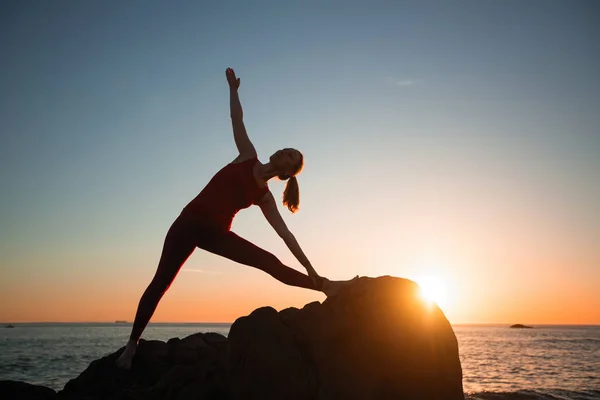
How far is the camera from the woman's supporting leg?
20.5 ft

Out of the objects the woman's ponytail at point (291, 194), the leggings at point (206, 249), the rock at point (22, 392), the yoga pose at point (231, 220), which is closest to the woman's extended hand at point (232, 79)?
the yoga pose at point (231, 220)

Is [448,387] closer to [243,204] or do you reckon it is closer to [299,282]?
[299,282]

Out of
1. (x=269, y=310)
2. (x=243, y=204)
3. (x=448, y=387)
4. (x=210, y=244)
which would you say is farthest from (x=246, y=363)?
(x=448, y=387)

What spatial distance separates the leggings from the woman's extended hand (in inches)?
76.1

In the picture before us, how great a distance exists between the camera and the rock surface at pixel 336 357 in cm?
575

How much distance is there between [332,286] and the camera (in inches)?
253

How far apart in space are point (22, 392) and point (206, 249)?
9.68 feet

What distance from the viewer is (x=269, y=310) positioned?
6.54 m

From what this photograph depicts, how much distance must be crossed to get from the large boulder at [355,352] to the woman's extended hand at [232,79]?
10.3ft

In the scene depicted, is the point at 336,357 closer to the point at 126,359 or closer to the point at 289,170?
the point at 289,170

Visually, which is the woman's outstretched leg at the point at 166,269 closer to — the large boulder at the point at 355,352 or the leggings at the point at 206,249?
the leggings at the point at 206,249

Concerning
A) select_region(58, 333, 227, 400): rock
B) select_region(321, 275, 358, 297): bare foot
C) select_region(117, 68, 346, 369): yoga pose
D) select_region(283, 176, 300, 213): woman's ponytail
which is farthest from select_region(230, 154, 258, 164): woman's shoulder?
select_region(58, 333, 227, 400): rock

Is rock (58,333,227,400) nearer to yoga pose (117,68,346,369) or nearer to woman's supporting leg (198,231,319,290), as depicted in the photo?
yoga pose (117,68,346,369)

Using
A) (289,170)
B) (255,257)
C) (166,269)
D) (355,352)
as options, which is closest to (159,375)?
(166,269)
